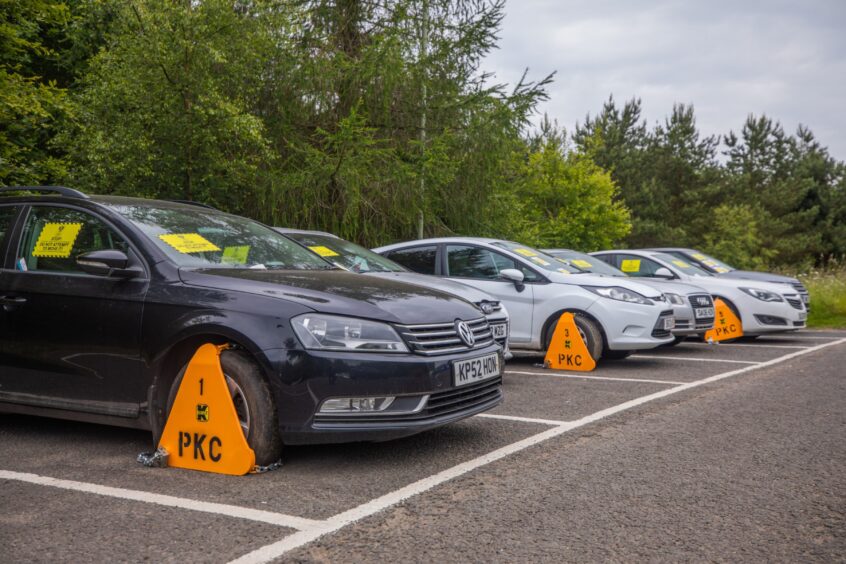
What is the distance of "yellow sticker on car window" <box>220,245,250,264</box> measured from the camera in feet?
16.9

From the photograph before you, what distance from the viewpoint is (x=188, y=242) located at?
16.8 feet

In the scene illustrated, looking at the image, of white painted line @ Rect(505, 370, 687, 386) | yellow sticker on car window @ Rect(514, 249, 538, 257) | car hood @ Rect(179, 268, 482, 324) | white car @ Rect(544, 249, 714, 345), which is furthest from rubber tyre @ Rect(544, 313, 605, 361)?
car hood @ Rect(179, 268, 482, 324)

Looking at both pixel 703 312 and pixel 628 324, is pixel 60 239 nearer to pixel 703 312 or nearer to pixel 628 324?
pixel 628 324

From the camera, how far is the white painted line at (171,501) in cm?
353

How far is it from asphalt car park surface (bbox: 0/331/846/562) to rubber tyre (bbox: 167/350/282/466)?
0.15 meters

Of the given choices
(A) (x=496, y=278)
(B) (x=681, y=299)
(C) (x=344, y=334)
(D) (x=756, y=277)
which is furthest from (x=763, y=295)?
(C) (x=344, y=334)

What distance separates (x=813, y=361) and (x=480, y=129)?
9.74m

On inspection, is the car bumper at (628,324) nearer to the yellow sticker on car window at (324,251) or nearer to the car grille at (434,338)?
the yellow sticker on car window at (324,251)

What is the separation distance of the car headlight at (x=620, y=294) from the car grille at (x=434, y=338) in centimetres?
477

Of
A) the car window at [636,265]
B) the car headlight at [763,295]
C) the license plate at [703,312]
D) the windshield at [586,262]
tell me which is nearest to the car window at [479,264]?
the windshield at [586,262]

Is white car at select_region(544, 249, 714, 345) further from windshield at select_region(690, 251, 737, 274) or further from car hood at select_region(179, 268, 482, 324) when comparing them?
car hood at select_region(179, 268, 482, 324)

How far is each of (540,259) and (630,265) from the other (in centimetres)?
429

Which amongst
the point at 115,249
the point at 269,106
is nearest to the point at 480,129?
the point at 269,106

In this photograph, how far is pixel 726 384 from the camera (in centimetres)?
798
